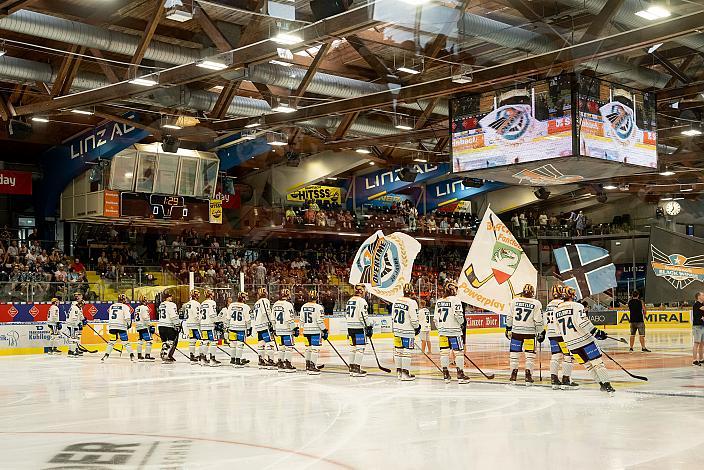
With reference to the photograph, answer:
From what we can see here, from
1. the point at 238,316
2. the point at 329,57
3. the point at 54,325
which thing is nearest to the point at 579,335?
the point at 329,57

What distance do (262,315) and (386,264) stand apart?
2.96 m

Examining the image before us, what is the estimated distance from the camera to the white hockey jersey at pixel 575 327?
12.6 metres

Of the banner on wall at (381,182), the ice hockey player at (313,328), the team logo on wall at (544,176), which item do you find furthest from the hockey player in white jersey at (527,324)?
the banner on wall at (381,182)

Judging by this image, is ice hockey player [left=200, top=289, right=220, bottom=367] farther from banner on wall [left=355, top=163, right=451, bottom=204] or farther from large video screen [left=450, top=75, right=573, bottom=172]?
banner on wall [left=355, top=163, right=451, bottom=204]

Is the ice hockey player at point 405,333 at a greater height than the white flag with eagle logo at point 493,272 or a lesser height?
lesser

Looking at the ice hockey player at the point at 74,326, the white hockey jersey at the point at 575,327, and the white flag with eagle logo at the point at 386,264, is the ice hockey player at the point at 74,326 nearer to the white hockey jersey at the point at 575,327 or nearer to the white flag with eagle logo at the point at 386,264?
the white flag with eagle logo at the point at 386,264

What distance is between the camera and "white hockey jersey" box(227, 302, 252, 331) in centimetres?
1859

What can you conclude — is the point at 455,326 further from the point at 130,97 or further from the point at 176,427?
the point at 130,97

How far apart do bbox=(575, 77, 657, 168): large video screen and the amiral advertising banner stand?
437 cm

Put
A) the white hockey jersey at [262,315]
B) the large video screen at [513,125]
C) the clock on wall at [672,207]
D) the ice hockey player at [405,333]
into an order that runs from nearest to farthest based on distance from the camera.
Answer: the ice hockey player at [405,333]
the large video screen at [513,125]
the white hockey jersey at [262,315]
the clock on wall at [672,207]

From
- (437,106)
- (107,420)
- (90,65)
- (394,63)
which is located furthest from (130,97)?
(107,420)

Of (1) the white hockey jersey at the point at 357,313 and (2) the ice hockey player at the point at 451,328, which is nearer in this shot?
(2) the ice hockey player at the point at 451,328

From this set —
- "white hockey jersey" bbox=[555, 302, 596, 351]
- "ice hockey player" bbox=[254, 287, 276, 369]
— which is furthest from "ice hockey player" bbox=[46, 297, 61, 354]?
"white hockey jersey" bbox=[555, 302, 596, 351]

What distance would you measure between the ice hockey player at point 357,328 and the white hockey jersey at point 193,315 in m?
4.83
